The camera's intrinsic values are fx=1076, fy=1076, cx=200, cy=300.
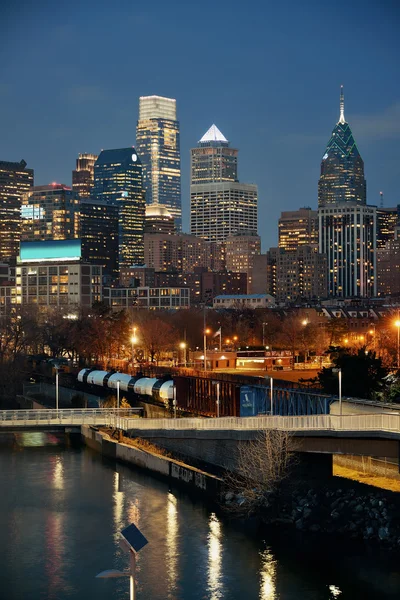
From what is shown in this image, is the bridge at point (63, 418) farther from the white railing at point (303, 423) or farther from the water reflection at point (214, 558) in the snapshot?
the water reflection at point (214, 558)

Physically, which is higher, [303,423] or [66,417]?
[303,423]

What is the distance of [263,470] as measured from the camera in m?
45.1

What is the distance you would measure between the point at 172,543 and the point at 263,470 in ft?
18.3

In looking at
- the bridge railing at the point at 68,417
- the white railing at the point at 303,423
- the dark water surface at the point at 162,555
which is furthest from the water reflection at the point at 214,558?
the bridge railing at the point at 68,417

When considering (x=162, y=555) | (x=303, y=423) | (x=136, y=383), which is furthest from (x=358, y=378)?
(x=136, y=383)

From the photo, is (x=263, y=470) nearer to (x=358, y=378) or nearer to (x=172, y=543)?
(x=172, y=543)

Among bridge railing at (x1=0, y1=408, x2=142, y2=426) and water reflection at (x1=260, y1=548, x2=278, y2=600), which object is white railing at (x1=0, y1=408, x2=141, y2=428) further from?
water reflection at (x1=260, y1=548, x2=278, y2=600)

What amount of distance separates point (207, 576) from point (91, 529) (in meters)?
7.97

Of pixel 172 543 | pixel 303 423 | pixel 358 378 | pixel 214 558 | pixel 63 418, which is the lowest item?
pixel 214 558

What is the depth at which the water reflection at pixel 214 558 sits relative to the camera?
1431 inches

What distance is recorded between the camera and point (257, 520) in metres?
44.5

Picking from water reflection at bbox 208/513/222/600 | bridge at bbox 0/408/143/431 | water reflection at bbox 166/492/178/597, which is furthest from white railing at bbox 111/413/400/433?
bridge at bbox 0/408/143/431

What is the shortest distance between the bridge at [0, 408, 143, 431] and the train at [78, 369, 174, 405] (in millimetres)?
3246

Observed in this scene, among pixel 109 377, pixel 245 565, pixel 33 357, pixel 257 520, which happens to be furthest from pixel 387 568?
pixel 33 357
